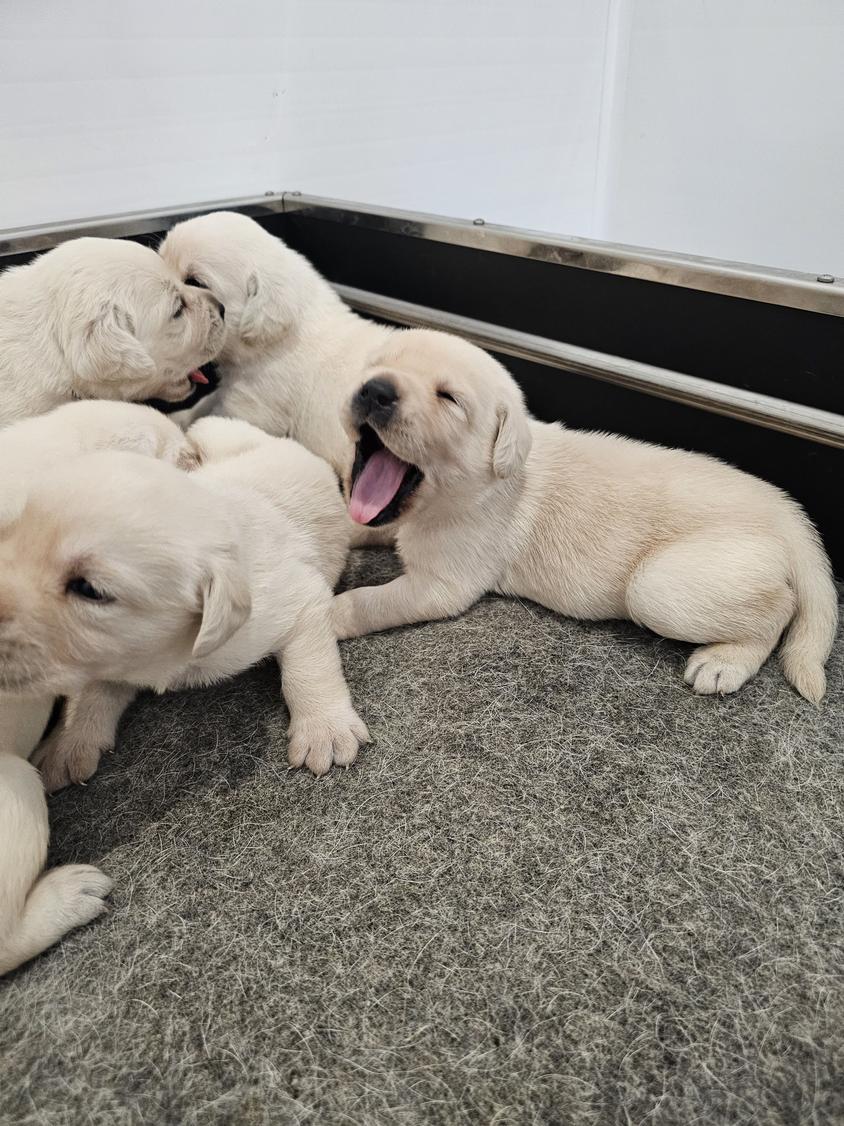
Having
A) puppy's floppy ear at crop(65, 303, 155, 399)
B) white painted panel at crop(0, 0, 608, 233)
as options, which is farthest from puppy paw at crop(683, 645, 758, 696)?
white painted panel at crop(0, 0, 608, 233)

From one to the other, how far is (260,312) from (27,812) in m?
1.51

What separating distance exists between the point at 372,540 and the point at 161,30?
1.96 metres

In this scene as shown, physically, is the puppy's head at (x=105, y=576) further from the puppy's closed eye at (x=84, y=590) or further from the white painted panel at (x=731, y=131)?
the white painted panel at (x=731, y=131)

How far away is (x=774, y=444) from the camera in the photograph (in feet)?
6.23

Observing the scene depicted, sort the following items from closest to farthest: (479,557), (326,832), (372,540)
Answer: (326,832), (479,557), (372,540)

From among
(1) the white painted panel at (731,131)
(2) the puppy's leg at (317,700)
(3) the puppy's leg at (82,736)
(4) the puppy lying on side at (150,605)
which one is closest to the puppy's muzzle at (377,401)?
(4) the puppy lying on side at (150,605)

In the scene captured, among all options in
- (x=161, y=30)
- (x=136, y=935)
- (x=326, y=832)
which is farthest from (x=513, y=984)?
(x=161, y=30)

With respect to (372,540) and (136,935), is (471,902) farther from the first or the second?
(372,540)

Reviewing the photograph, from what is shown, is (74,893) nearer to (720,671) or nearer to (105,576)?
(105,576)

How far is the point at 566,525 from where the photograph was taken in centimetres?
182

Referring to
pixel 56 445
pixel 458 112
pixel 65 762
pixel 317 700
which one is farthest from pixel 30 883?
pixel 458 112

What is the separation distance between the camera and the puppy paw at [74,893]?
1.28 m

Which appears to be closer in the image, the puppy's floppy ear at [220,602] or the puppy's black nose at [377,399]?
the puppy's floppy ear at [220,602]

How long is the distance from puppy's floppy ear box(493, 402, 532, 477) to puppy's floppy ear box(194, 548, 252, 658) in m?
0.61
